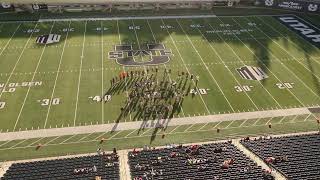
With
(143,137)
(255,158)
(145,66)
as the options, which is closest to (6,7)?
(145,66)

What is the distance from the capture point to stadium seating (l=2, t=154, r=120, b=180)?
3397 centimetres

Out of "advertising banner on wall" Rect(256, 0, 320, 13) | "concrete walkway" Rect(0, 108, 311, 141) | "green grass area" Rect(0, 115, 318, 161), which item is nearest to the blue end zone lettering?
"advertising banner on wall" Rect(256, 0, 320, 13)

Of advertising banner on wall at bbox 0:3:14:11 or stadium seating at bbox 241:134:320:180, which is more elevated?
advertising banner on wall at bbox 0:3:14:11

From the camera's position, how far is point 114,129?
42406mm

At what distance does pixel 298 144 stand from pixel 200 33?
3173cm

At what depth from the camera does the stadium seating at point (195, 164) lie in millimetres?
34594

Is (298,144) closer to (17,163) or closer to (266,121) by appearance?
(266,121)

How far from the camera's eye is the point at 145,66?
55.1m

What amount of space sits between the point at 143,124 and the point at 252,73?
63.0 feet

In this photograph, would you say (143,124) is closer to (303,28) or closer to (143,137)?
(143,137)


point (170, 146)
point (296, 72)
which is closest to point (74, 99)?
point (170, 146)

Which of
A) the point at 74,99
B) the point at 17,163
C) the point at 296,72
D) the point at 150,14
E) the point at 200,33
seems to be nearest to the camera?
the point at 17,163

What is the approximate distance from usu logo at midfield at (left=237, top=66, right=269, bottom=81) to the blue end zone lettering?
582 inches

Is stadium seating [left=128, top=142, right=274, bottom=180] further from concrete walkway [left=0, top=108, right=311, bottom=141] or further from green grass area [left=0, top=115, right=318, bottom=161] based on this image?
concrete walkway [left=0, top=108, right=311, bottom=141]
